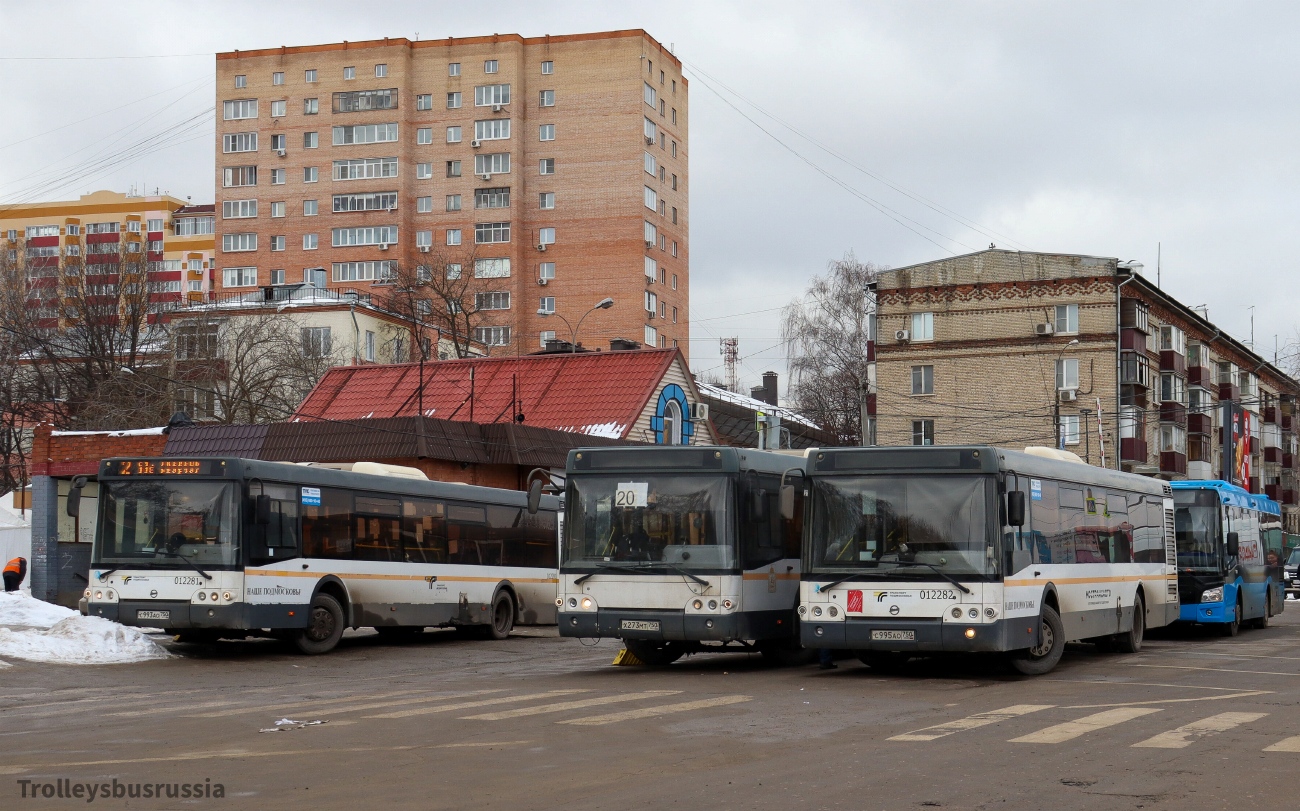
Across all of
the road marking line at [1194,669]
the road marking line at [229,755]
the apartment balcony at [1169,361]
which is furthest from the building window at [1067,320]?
the road marking line at [229,755]

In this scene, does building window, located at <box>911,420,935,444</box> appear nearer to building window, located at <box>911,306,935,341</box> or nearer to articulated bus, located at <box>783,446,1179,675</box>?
Answer: building window, located at <box>911,306,935,341</box>

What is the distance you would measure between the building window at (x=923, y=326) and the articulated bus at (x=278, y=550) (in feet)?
146

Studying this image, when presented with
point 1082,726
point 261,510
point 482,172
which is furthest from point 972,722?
point 482,172

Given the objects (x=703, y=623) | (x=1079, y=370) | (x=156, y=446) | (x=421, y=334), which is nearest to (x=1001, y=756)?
(x=703, y=623)

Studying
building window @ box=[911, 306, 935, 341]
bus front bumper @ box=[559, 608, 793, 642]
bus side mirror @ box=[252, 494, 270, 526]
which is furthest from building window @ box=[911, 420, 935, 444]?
bus front bumper @ box=[559, 608, 793, 642]

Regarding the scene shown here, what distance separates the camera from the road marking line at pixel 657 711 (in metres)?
12.6

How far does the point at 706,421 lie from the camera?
45.7 metres

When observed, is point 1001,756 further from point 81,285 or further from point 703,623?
point 81,285

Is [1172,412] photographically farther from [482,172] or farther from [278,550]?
[278,550]

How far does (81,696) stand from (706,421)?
102 ft

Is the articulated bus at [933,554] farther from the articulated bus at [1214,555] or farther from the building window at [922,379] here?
the building window at [922,379]

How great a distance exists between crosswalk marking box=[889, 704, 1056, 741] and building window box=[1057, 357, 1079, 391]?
2091 inches

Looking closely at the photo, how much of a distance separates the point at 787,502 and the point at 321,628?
850 centimetres

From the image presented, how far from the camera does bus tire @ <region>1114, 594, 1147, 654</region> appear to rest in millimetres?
21609
